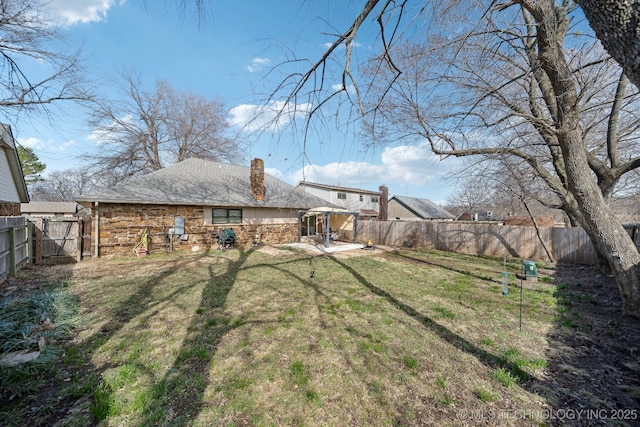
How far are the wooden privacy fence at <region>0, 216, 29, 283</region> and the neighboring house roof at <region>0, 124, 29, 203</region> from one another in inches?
144

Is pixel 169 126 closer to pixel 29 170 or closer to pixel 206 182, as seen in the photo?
pixel 206 182

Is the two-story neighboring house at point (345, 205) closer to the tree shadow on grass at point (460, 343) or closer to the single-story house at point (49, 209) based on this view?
the tree shadow on grass at point (460, 343)

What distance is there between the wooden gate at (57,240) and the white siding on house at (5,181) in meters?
2.25

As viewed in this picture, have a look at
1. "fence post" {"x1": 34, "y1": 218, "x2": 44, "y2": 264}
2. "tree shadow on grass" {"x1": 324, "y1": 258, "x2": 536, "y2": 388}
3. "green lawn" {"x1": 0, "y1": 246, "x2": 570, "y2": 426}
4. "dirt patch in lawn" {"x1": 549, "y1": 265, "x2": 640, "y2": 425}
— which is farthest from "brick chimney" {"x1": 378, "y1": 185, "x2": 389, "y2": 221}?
"fence post" {"x1": 34, "y1": 218, "x2": 44, "y2": 264}

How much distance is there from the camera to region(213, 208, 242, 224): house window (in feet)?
39.9

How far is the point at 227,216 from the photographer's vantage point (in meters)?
12.5

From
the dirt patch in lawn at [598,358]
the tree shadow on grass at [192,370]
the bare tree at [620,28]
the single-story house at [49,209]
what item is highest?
the bare tree at [620,28]

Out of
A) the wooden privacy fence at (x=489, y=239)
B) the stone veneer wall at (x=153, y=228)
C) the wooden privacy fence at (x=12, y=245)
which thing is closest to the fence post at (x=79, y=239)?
the stone veneer wall at (x=153, y=228)

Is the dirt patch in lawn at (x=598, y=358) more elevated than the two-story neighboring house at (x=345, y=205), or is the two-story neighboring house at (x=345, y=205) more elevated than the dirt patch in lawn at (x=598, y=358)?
the two-story neighboring house at (x=345, y=205)

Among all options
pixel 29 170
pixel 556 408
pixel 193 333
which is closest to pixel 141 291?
pixel 193 333

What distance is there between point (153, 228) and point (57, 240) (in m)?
2.82

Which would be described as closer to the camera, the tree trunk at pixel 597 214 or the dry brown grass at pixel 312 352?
the dry brown grass at pixel 312 352

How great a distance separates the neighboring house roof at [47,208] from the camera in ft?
75.8

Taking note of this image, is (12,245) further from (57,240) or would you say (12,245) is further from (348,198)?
(348,198)
